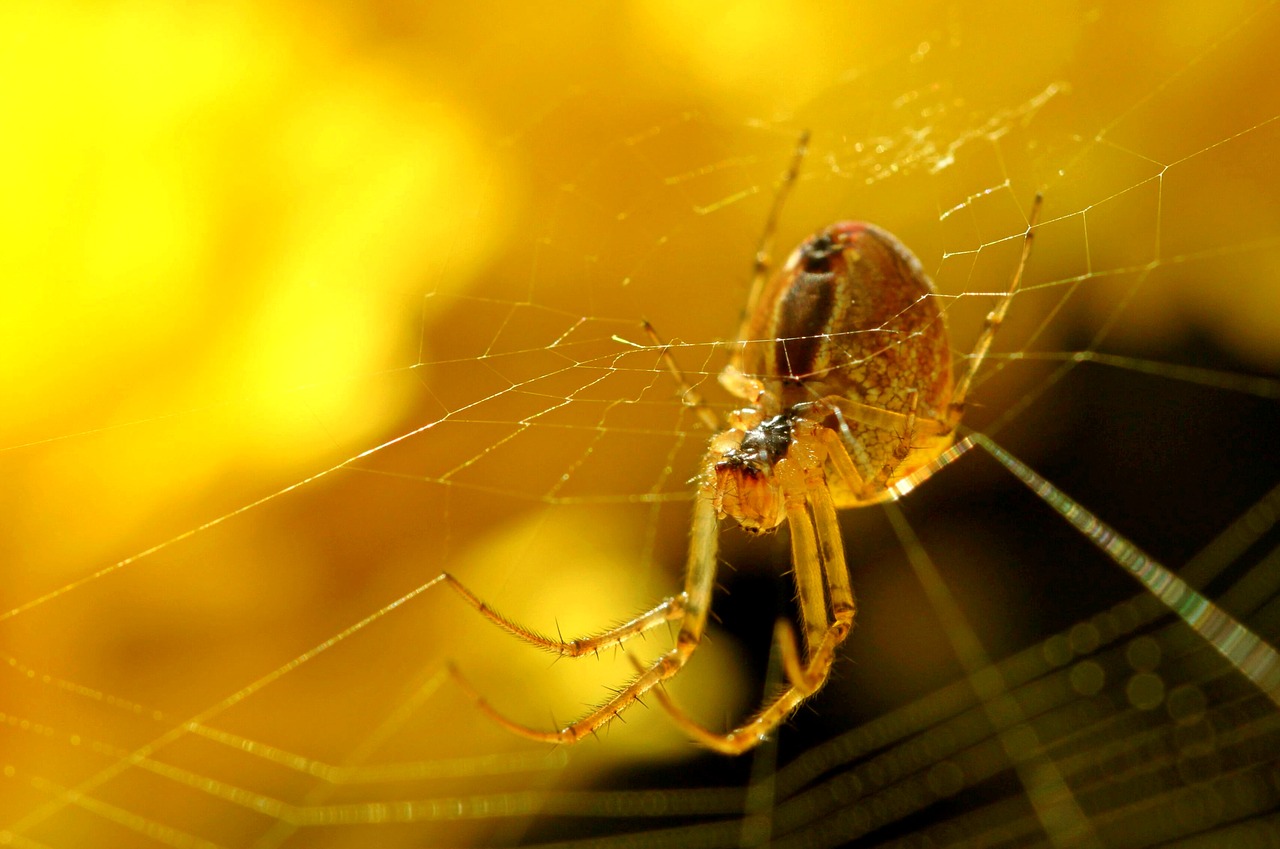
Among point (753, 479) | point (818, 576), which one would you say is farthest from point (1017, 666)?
point (753, 479)

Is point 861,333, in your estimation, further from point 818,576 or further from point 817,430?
point 818,576

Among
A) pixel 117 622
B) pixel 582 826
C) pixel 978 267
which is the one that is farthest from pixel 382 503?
pixel 978 267

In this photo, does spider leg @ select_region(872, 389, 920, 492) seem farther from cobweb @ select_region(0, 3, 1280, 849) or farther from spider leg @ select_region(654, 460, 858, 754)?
cobweb @ select_region(0, 3, 1280, 849)

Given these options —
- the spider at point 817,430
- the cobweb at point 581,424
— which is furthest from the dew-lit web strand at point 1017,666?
the spider at point 817,430

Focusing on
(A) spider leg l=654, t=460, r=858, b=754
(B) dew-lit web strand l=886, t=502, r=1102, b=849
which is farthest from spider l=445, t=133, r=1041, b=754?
(B) dew-lit web strand l=886, t=502, r=1102, b=849

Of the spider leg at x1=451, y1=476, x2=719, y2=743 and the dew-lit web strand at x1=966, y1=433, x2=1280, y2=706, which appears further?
the dew-lit web strand at x1=966, y1=433, x2=1280, y2=706

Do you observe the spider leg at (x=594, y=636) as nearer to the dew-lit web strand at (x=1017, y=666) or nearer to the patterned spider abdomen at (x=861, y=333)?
the patterned spider abdomen at (x=861, y=333)

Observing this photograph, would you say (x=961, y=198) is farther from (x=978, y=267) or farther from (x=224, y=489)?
(x=224, y=489)
